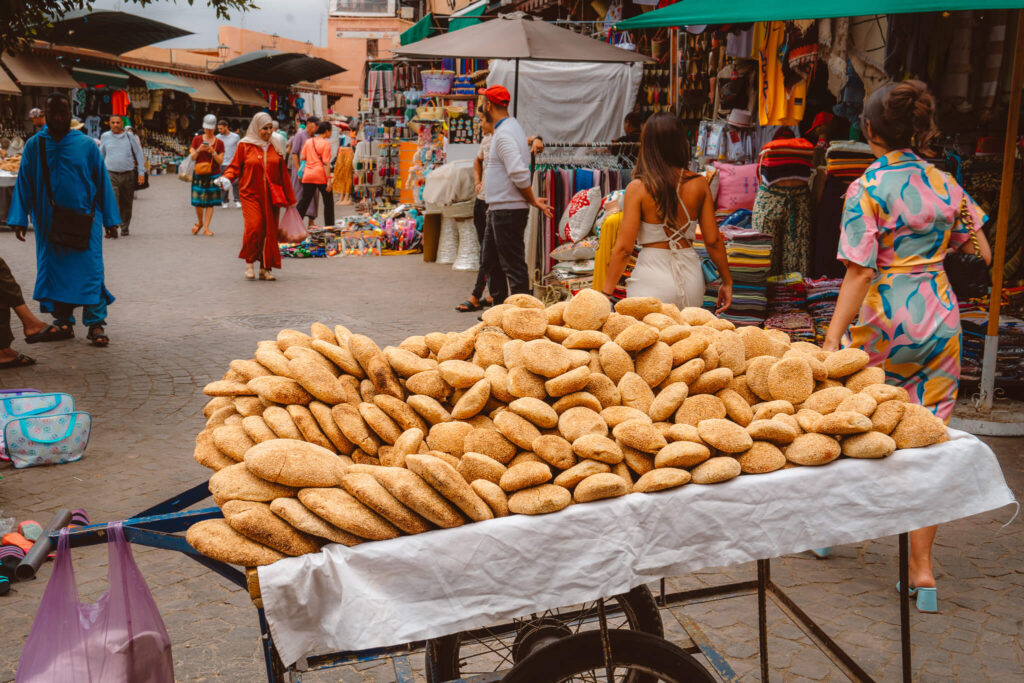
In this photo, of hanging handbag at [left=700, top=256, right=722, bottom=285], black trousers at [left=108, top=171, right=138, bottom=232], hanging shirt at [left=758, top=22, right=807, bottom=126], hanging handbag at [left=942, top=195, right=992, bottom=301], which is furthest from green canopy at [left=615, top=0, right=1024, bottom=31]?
black trousers at [left=108, top=171, right=138, bottom=232]

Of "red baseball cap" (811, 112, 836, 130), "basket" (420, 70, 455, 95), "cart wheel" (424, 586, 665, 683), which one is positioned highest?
"basket" (420, 70, 455, 95)

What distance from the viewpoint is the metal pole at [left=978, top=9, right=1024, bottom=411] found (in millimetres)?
4883

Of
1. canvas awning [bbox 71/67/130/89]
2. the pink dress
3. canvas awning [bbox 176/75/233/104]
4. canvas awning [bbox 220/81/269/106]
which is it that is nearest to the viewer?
the pink dress

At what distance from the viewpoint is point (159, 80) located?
25656 millimetres

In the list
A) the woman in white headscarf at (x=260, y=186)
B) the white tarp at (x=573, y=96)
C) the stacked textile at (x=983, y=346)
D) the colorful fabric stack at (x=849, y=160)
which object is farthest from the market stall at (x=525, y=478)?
the woman in white headscarf at (x=260, y=186)

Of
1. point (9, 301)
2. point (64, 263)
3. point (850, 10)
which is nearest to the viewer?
point (850, 10)

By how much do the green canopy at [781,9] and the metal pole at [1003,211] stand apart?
4.41 feet

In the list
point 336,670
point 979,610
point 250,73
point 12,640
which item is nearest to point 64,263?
point 12,640

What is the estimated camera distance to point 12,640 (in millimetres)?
3109

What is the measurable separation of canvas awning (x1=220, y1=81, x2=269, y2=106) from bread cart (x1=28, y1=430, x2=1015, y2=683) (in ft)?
100

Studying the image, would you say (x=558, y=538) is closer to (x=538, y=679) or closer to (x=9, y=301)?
(x=538, y=679)

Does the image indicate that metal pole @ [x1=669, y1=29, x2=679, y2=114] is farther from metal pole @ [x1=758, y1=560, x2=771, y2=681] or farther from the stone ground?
metal pole @ [x1=758, y1=560, x2=771, y2=681]

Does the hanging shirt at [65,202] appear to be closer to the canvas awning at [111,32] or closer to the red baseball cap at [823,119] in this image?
the red baseball cap at [823,119]

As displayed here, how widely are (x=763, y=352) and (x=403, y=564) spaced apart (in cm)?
132
